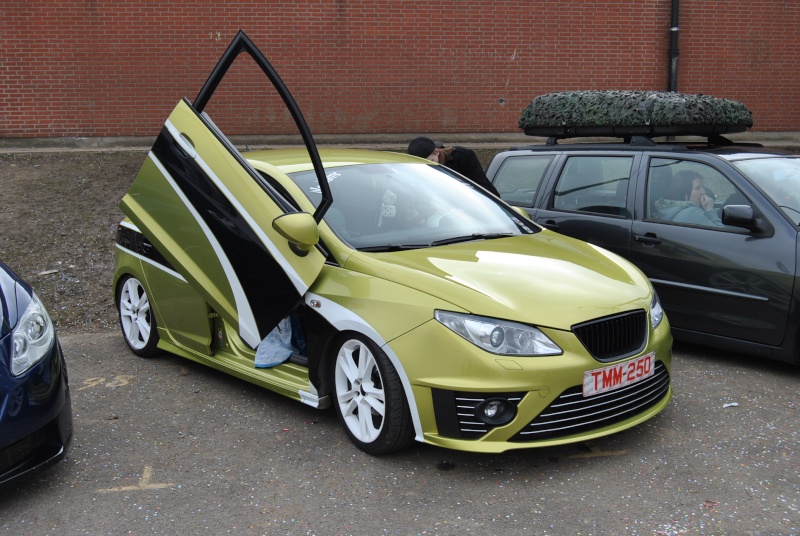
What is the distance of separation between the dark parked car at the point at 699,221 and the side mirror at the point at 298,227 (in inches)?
108

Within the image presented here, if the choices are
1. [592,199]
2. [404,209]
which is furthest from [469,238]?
[592,199]

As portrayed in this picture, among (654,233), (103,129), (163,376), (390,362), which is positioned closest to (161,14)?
(103,129)

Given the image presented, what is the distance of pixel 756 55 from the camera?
13.4m

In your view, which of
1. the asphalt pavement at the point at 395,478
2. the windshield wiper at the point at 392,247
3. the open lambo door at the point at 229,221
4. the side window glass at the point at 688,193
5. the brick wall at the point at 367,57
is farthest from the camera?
the brick wall at the point at 367,57

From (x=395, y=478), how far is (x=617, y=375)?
116 cm

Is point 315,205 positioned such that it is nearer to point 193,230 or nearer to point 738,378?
→ point 193,230

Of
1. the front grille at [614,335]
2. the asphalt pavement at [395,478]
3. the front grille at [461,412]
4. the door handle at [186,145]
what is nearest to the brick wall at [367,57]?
the door handle at [186,145]

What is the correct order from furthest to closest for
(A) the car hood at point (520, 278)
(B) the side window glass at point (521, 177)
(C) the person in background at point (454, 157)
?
(C) the person in background at point (454, 157)
(B) the side window glass at point (521, 177)
(A) the car hood at point (520, 278)

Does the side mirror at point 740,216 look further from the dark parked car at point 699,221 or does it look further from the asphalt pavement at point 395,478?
the asphalt pavement at point 395,478

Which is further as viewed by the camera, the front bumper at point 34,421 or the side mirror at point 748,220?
the side mirror at point 748,220

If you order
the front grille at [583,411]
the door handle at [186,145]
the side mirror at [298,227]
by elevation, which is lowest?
the front grille at [583,411]

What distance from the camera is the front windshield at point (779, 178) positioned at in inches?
213

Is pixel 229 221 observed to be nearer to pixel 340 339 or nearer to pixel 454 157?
pixel 340 339

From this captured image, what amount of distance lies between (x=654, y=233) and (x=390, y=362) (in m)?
2.74
